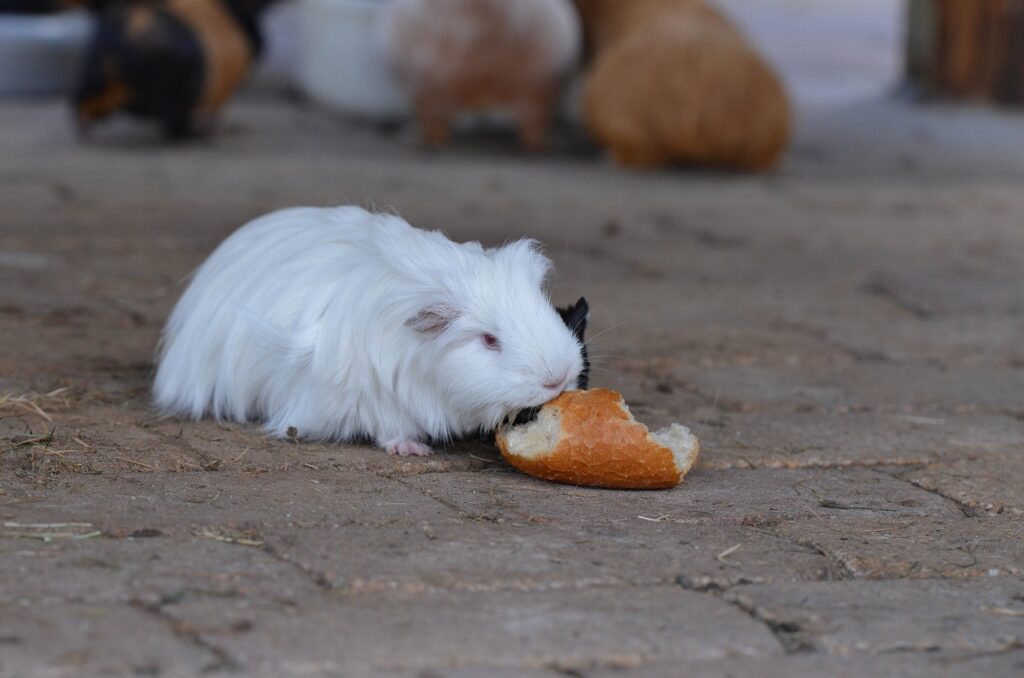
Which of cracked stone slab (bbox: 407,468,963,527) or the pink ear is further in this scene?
the pink ear

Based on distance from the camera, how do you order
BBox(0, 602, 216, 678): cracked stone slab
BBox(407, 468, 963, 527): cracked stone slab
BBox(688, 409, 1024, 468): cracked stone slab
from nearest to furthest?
BBox(0, 602, 216, 678): cracked stone slab
BBox(407, 468, 963, 527): cracked stone slab
BBox(688, 409, 1024, 468): cracked stone slab

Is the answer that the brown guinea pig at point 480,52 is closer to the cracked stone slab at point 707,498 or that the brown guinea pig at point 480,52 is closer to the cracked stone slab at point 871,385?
the cracked stone slab at point 871,385

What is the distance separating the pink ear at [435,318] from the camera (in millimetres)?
2793

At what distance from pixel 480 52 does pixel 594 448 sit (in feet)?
15.7

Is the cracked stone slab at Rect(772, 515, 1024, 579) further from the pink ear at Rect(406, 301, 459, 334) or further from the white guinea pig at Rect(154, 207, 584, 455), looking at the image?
the pink ear at Rect(406, 301, 459, 334)

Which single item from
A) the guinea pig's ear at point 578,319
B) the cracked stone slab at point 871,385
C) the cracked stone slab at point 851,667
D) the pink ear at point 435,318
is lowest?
the cracked stone slab at point 871,385

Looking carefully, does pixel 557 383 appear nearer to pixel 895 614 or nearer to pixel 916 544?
pixel 916 544

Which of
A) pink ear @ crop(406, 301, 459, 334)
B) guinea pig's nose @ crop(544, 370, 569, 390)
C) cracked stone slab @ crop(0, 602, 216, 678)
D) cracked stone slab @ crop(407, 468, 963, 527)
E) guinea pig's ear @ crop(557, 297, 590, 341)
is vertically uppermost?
pink ear @ crop(406, 301, 459, 334)

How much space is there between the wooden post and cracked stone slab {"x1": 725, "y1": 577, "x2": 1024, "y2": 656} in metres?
6.77

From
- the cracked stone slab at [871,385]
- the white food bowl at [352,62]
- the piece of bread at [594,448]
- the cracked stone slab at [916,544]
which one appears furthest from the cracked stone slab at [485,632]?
the white food bowl at [352,62]

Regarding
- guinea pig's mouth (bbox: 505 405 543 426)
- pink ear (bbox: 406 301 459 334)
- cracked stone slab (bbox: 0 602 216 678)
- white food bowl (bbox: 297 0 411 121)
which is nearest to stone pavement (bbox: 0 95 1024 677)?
cracked stone slab (bbox: 0 602 216 678)

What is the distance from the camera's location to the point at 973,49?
28.3 feet

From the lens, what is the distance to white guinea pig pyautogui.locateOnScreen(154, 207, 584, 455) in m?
2.77

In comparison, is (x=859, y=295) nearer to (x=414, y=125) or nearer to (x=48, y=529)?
(x=48, y=529)
